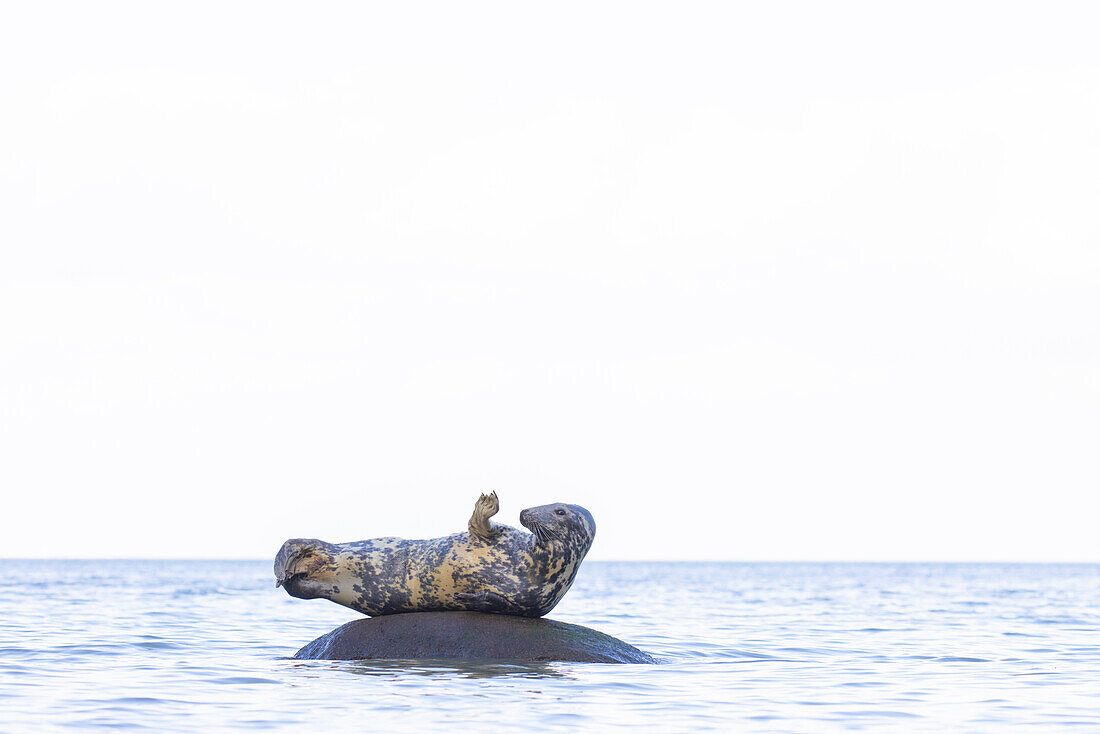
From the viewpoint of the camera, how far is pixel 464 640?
1056cm

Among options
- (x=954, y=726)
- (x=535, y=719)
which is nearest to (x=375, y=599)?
(x=535, y=719)

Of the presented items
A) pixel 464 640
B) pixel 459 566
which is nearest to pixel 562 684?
pixel 464 640

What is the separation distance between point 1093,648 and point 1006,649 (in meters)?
1.14

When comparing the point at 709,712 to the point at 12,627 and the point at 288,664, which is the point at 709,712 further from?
the point at 12,627

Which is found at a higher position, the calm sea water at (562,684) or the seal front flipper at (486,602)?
the seal front flipper at (486,602)

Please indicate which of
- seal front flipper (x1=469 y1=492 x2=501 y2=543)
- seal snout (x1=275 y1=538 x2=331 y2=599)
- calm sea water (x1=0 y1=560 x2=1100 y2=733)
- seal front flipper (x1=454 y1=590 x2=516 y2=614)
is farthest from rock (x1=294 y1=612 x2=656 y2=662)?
seal front flipper (x1=469 y1=492 x2=501 y2=543)

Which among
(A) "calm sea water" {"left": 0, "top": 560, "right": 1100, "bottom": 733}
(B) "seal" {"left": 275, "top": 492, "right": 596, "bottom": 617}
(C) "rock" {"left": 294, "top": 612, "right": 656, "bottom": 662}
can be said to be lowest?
(A) "calm sea water" {"left": 0, "top": 560, "right": 1100, "bottom": 733}

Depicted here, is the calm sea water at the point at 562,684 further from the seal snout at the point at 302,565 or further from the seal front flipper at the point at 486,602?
the seal front flipper at the point at 486,602

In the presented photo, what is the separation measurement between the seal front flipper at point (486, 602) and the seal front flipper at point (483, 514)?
51cm

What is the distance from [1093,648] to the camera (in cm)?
1448

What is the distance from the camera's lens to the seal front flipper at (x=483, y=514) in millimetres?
10406

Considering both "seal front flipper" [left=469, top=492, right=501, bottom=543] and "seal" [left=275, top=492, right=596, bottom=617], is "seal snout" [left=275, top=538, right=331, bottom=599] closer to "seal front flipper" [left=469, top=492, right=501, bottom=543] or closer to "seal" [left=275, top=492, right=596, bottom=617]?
"seal" [left=275, top=492, right=596, bottom=617]

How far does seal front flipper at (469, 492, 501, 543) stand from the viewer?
34.1 ft

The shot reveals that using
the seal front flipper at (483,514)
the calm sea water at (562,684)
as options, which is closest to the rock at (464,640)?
the calm sea water at (562,684)
